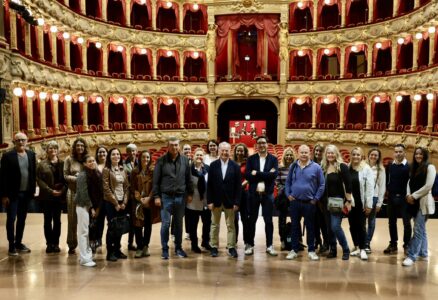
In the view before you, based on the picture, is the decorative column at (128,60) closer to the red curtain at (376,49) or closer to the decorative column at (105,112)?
the decorative column at (105,112)

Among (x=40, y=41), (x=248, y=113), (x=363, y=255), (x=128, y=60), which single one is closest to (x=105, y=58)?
(x=128, y=60)

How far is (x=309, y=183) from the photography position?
6.52 m

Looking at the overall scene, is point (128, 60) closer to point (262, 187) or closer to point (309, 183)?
point (262, 187)

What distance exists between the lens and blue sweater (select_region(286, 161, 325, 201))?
21.3ft

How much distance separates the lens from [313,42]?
2942 centimetres

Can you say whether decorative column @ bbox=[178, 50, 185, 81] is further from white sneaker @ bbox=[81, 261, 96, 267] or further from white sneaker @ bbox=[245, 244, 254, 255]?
white sneaker @ bbox=[81, 261, 96, 267]

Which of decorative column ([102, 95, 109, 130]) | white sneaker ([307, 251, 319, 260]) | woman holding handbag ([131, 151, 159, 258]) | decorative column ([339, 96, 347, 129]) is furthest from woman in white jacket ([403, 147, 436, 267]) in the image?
decorative column ([102, 95, 109, 130])

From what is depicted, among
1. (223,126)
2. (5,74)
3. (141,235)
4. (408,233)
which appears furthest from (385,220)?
(223,126)

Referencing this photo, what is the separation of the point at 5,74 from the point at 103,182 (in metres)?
10.1

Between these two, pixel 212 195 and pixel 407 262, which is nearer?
pixel 407 262

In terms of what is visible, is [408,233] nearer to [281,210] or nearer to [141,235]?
[281,210]

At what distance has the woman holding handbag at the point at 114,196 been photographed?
20.8ft

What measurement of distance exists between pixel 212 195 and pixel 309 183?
1.44 metres

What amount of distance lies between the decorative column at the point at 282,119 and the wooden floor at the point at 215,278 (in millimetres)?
23530
